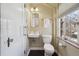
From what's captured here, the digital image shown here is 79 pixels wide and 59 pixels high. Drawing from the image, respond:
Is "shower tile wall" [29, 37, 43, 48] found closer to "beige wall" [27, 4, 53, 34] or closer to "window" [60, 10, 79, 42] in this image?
"beige wall" [27, 4, 53, 34]

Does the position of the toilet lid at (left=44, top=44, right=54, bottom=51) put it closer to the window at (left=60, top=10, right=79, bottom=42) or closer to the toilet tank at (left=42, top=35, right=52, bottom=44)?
the toilet tank at (left=42, top=35, right=52, bottom=44)

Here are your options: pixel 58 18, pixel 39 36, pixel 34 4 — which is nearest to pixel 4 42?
pixel 39 36

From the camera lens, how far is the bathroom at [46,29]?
4.83ft

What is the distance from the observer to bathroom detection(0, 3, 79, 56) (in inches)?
58.0

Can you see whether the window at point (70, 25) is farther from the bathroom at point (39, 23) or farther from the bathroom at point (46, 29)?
the bathroom at point (39, 23)

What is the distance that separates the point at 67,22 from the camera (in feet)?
5.30

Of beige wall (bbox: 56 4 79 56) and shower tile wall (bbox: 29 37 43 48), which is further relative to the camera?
shower tile wall (bbox: 29 37 43 48)

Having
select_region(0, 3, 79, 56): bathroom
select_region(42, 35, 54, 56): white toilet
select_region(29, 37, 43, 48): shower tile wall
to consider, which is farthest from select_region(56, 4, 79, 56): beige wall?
select_region(29, 37, 43, 48): shower tile wall

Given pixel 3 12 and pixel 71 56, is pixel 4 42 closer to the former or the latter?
pixel 3 12

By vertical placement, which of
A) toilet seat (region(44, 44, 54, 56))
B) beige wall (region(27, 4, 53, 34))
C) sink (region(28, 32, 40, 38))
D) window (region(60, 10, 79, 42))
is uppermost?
beige wall (region(27, 4, 53, 34))

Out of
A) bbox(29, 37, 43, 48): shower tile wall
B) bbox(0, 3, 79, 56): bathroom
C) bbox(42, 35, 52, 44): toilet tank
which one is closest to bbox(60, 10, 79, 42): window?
bbox(0, 3, 79, 56): bathroom

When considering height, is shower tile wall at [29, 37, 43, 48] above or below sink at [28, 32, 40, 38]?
below

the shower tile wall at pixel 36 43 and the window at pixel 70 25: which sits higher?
the window at pixel 70 25

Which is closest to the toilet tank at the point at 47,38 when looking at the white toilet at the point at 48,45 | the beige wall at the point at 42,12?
the white toilet at the point at 48,45
